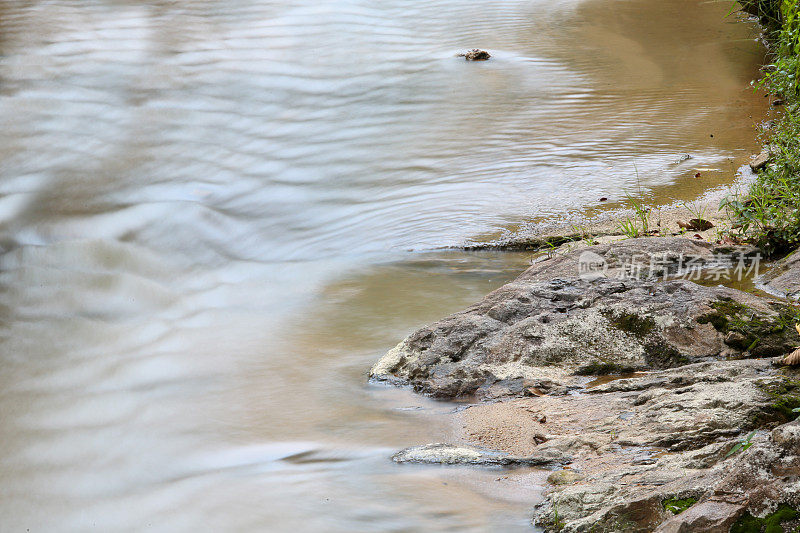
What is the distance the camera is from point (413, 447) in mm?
2717

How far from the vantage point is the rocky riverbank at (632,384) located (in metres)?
1.89

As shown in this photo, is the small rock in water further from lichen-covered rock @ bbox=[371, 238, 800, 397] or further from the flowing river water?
lichen-covered rock @ bbox=[371, 238, 800, 397]

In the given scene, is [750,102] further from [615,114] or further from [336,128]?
[336,128]

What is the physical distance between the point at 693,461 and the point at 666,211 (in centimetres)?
327

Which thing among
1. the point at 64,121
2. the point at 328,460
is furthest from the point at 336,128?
the point at 328,460

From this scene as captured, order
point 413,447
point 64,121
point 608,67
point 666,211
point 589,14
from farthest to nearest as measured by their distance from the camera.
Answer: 1. point 589,14
2. point 608,67
3. point 64,121
4. point 666,211
5. point 413,447

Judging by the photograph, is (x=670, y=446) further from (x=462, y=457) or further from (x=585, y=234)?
(x=585, y=234)

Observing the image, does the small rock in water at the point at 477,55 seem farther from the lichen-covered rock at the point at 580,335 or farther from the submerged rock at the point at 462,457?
the submerged rock at the point at 462,457

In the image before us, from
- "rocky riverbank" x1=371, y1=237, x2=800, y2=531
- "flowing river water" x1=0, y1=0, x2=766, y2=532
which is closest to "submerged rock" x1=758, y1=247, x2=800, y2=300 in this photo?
"rocky riverbank" x1=371, y1=237, x2=800, y2=531

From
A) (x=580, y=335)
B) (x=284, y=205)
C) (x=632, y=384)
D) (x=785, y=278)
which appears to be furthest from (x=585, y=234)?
(x=284, y=205)

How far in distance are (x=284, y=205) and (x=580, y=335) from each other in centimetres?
379

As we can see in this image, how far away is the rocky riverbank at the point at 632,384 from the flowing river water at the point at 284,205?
0.18m

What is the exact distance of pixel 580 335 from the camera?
10.3 feet

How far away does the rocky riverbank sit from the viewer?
6.20 feet
